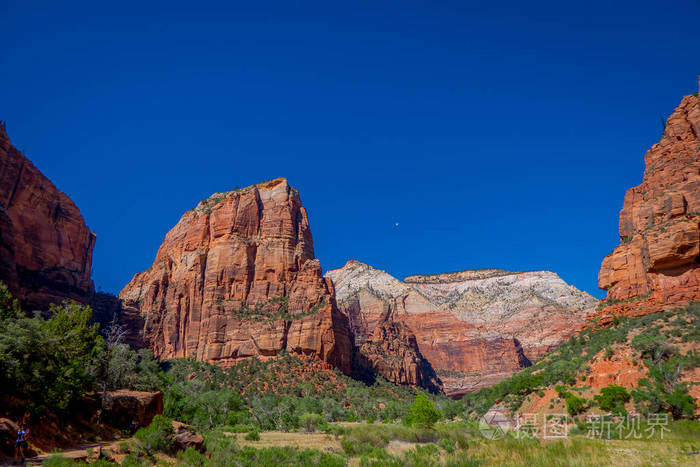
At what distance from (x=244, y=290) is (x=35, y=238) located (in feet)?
110

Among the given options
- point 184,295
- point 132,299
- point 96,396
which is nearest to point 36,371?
point 96,396

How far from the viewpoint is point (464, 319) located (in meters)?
147

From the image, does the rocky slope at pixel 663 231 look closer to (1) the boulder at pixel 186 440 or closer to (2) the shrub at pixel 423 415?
(2) the shrub at pixel 423 415

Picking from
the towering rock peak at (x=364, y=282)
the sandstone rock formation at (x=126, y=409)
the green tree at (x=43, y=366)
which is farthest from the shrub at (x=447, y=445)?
the towering rock peak at (x=364, y=282)

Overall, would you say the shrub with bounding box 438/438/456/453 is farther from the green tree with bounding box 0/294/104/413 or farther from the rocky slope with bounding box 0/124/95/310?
the rocky slope with bounding box 0/124/95/310

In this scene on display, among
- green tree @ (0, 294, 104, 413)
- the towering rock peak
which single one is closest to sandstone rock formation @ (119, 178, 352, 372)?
green tree @ (0, 294, 104, 413)

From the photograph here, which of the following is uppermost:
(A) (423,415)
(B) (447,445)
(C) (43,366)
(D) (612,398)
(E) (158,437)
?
(C) (43,366)

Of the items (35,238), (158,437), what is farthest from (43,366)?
(35,238)

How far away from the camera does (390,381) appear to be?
8919 cm

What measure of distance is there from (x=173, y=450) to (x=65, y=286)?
65.4 m

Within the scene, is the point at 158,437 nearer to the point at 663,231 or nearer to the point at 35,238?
the point at 663,231

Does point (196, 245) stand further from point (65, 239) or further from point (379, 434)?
point (379, 434)

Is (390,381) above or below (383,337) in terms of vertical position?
below

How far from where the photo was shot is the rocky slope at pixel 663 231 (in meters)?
44.4
